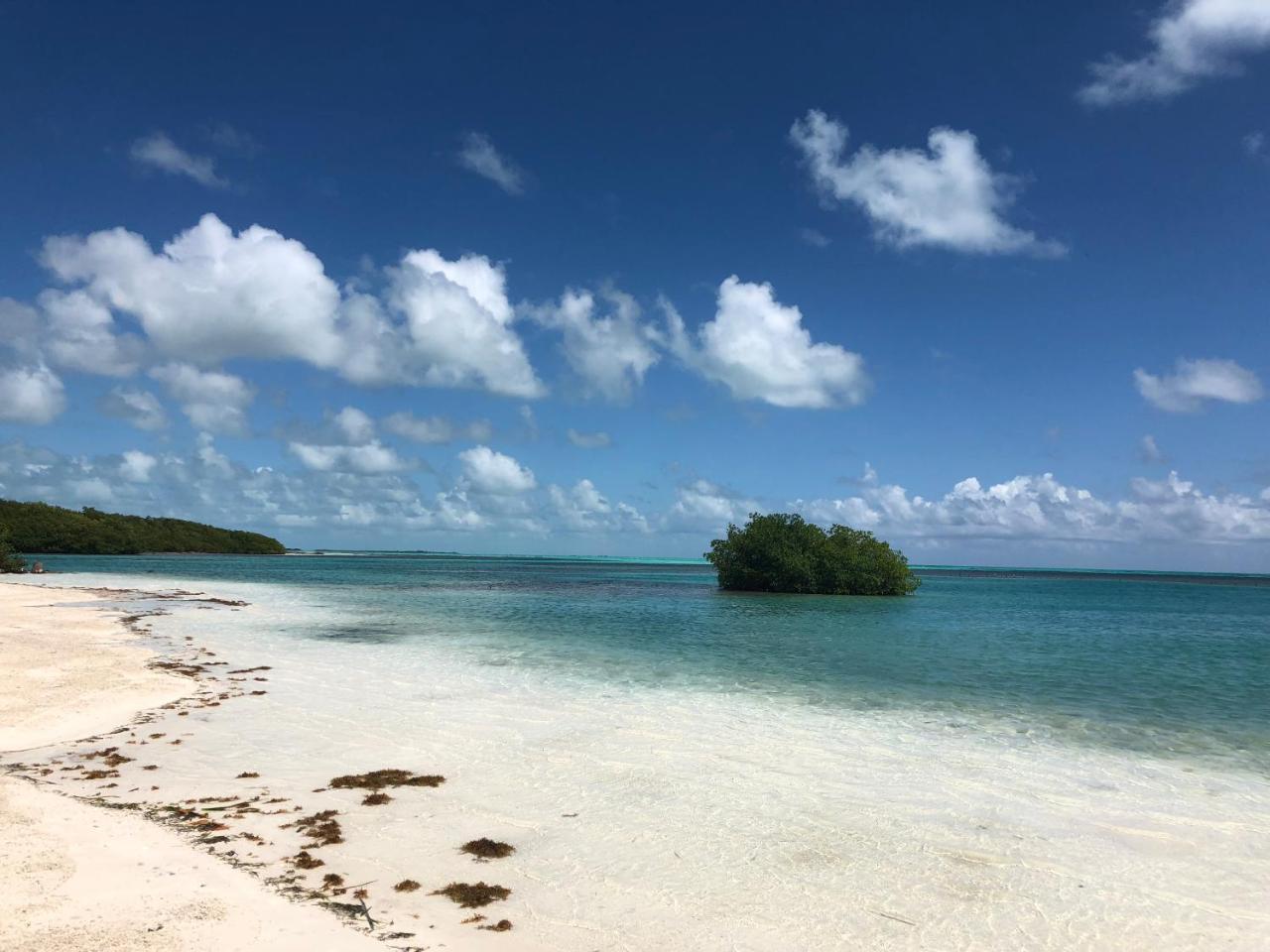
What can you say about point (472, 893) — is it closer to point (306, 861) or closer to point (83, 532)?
point (306, 861)

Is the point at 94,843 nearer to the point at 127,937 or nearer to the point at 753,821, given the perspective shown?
the point at 127,937

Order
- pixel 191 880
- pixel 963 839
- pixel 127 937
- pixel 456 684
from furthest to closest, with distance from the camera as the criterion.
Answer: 1. pixel 456 684
2. pixel 963 839
3. pixel 191 880
4. pixel 127 937

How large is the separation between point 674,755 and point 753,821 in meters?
3.15

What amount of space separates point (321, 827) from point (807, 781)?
660 cm

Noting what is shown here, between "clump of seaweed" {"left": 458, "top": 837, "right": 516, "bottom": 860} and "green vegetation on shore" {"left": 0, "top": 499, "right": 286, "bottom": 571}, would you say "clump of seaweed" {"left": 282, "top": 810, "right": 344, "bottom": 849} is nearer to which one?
"clump of seaweed" {"left": 458, "top": 837, "right": 516, "bottom": 860}

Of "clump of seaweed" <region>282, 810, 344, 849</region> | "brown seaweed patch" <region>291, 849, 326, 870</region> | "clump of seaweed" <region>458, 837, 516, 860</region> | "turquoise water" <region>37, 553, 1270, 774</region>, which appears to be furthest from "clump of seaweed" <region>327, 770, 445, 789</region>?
"turquoise water" <region>37, 553, 1270, 774</region>

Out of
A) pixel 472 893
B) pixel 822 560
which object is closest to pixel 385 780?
pixel 472 893

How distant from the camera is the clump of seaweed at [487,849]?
8164 mm

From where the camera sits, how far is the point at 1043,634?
3647cm

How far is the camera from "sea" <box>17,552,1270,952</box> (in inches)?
283

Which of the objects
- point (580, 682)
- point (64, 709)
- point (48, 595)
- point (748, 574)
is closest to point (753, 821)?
point (580, 682)

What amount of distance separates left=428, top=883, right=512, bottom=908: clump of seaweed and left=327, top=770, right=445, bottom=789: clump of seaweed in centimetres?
337

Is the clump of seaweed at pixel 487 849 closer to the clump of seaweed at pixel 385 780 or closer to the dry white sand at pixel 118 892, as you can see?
the dry white sand at pixel 118 892

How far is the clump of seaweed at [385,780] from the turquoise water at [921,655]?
375 inches
